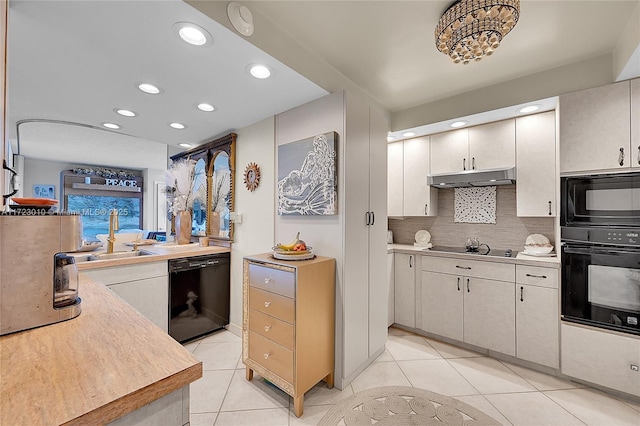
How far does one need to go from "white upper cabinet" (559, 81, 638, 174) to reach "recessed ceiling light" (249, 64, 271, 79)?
240 centimetres

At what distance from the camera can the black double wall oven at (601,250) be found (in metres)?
1.93

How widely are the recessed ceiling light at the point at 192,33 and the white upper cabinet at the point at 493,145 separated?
2658 millimetres

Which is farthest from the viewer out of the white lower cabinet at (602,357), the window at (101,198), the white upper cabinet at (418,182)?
the window at (101,198)

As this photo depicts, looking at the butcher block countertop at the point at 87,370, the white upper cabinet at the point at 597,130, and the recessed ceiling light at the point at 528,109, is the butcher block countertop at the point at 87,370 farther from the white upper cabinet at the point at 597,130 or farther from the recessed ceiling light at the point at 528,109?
the recessed ceiling light at the point at 528,109

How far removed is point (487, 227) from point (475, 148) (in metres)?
0.90

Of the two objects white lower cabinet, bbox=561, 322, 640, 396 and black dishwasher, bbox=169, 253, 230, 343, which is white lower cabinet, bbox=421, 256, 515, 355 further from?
black dishwasher, bbox=169, 253, 230, 343

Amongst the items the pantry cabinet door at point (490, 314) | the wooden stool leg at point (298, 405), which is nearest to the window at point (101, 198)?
the wooden stool leg at point (298, 405)

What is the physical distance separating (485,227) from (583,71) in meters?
1.60

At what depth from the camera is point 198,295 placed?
2.80 metres

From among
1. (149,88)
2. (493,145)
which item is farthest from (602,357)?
(149,88)

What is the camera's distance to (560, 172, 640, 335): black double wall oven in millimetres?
1927

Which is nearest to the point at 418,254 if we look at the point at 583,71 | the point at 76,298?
the point at 583,71

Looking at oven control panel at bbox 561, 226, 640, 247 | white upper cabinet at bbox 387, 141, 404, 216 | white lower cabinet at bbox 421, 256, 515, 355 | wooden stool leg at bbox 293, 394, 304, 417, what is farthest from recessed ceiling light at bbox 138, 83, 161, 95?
oven control panel at bbox 561, 226, 640, 247

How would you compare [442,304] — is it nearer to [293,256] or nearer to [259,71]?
[293,256]
